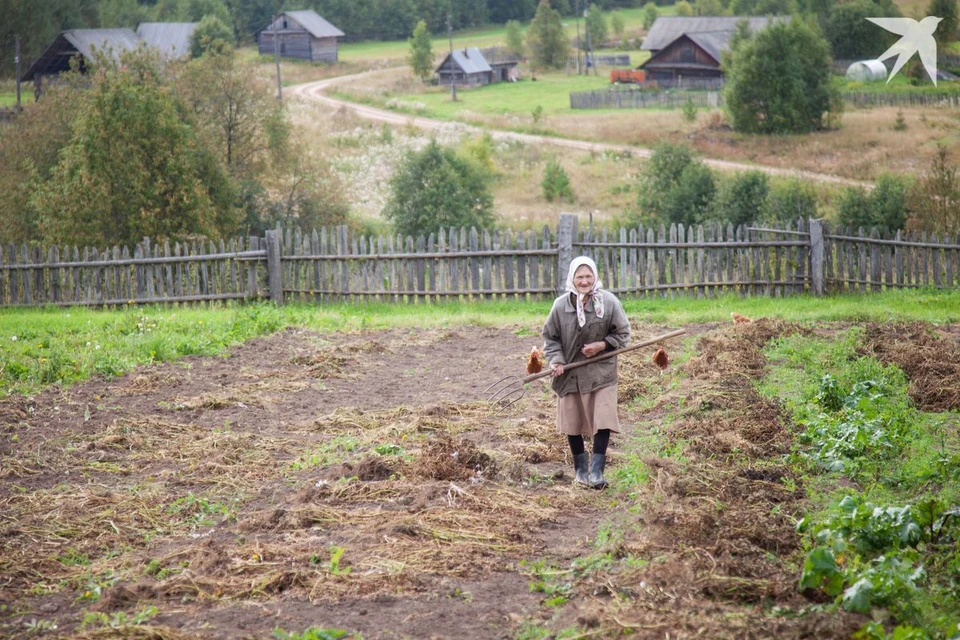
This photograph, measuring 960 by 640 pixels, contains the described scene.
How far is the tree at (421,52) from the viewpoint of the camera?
70.5m

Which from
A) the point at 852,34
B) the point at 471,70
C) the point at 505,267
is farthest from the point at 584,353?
the point at 471,70

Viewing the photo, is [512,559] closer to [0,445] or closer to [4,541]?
[4,541]

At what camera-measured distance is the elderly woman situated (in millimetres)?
7688

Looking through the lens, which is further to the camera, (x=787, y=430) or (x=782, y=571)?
(x=787, y=430)

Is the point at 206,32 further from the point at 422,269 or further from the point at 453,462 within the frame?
the point at 453,462

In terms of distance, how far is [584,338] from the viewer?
784cm

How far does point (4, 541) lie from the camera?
6551mm

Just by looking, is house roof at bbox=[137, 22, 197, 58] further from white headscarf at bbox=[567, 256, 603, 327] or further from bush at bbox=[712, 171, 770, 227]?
white headscarf at bbox=[567, 256, 603, 327]

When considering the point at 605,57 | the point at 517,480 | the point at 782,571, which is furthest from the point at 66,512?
the point at 605,57

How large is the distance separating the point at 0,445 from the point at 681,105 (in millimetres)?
51726

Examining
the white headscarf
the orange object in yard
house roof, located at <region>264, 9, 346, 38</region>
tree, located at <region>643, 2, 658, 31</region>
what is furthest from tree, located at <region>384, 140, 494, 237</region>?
tree, located at <region>643, 2, 658, 31</region>

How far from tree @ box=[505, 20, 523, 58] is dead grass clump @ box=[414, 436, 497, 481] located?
76.0m

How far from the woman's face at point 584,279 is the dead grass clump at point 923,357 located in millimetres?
3424

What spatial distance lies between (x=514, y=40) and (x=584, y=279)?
251ft
